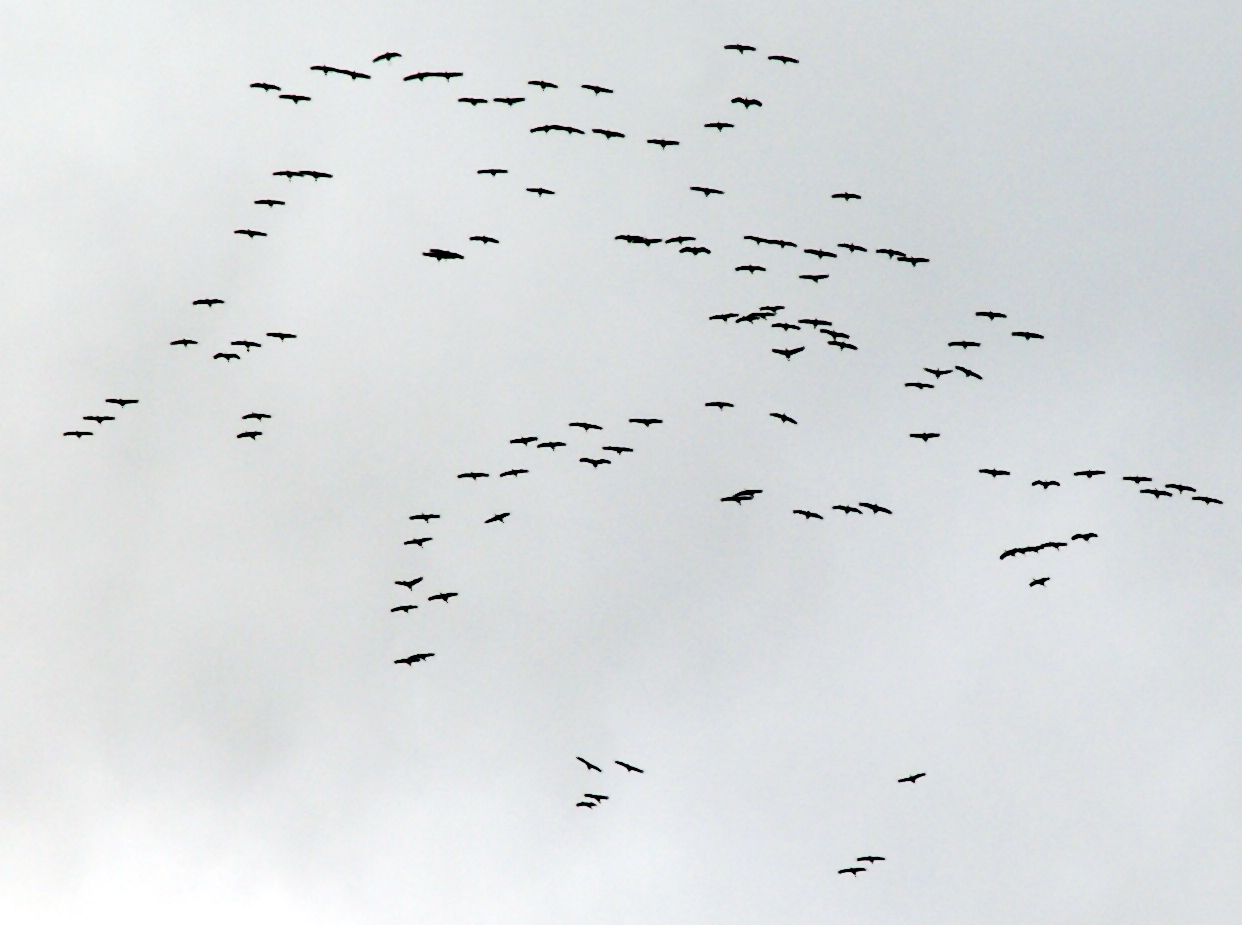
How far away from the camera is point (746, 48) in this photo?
200m

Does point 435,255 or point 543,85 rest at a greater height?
point 543,85

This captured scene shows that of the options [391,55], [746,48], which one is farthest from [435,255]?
[746,48]

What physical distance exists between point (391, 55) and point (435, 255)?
17.2 m

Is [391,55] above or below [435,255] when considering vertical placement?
above

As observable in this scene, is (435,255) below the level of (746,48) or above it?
below

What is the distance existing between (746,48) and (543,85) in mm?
17908

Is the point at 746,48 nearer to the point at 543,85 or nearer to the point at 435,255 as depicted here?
the point at 543,85

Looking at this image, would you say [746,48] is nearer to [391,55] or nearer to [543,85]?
[543,85]

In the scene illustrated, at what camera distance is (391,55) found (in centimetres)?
19375

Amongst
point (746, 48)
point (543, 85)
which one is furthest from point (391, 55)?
point (746, 48)

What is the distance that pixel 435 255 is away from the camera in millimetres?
196875

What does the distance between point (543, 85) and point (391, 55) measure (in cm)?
1349
